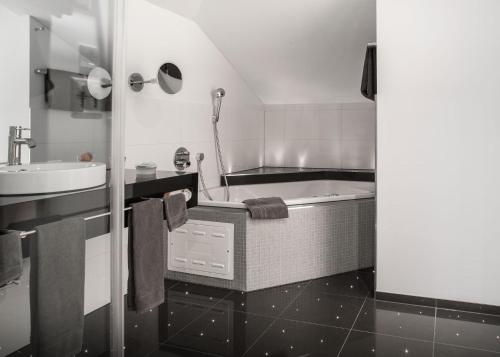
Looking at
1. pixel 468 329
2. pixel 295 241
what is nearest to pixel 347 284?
pixel 295 241

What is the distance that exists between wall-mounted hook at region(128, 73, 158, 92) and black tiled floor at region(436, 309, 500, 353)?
2.27 m

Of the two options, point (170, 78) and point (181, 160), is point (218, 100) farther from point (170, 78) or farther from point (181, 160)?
point (181, 160)

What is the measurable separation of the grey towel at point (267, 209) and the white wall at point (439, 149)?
2.08ft

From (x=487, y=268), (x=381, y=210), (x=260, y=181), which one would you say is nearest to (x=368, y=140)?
(x=260, y=181)

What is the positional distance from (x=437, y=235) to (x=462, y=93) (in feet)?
2.83

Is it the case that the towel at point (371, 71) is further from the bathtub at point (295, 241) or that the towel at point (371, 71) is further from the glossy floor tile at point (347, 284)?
the glossy floor tile at point (347, 284)

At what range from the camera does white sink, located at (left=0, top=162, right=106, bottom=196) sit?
1.28 m

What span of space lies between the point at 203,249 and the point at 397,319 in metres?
1.32

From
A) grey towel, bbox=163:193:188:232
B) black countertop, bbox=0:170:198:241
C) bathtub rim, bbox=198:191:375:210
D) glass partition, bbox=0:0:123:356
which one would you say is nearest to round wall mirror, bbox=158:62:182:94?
bathtub rim, bbox=198:191:375:210

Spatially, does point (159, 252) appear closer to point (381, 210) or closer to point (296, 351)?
point (296, 351)

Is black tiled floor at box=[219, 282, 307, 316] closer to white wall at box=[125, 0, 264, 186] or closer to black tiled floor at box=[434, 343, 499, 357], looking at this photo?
black tiled floor at box=[434, 343, 499, 357]

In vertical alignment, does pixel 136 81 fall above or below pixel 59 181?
above

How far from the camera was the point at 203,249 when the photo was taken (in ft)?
11.1

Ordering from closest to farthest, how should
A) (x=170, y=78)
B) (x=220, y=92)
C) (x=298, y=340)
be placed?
(x=298, y=340), (x=170, y=78), (x=220, y=92)
